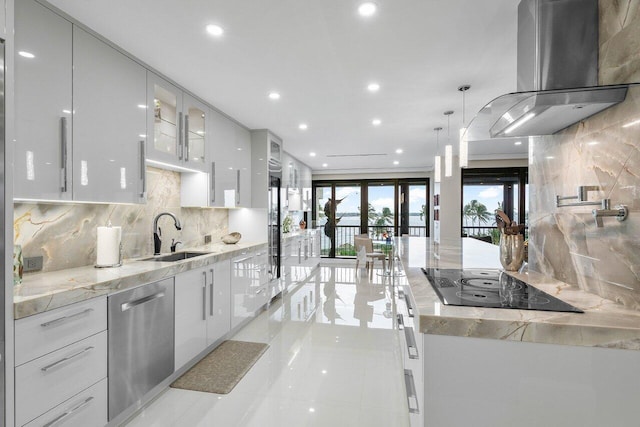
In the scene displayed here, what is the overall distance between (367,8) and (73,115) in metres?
1.87

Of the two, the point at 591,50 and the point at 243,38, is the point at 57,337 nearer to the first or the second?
the point at 243,38

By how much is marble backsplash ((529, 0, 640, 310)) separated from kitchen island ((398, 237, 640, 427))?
0.80 feet

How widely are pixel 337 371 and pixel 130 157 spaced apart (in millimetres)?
2338

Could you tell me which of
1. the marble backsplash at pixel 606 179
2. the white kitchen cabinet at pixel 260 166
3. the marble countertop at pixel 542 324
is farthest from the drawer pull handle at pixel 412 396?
the white kitchen cabinet at pixel 260 166

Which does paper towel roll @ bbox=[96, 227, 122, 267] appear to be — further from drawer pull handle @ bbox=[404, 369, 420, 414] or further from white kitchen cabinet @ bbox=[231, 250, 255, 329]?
drawer pull handle @ bbox=[404, 369, 420, 414]

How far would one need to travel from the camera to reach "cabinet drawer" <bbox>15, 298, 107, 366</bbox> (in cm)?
142

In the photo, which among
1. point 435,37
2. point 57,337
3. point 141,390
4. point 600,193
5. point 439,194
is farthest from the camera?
point 439,194

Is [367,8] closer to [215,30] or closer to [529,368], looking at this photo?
[215,30]

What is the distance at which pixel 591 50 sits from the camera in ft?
4.85

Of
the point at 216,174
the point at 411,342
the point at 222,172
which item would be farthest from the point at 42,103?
the point at 411,342

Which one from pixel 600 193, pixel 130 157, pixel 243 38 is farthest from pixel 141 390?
pixel 600 193

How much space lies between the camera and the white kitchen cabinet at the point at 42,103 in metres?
1.66

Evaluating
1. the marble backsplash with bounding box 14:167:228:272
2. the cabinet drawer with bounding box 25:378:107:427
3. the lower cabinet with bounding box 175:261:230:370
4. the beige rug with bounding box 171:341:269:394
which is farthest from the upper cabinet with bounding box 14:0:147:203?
the beige rug with bounding box 171:341:269:394

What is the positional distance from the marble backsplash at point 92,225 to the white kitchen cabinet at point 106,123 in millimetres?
318
